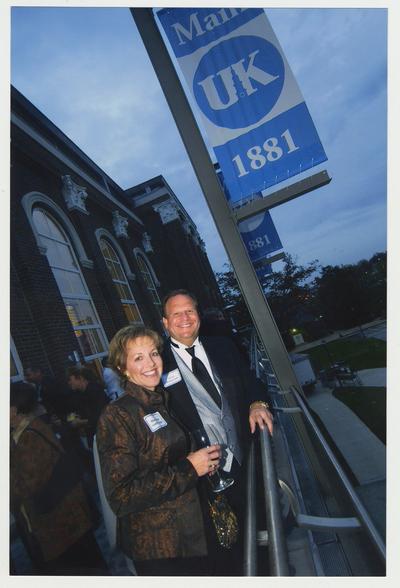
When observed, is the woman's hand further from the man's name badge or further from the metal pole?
the metal pole

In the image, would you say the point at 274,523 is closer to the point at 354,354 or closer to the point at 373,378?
the point at 373,378

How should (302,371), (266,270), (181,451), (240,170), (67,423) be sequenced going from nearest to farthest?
1. (181,451)
2. (240,170)
3. (67,423)
4. (266,270)
5. (302,371)

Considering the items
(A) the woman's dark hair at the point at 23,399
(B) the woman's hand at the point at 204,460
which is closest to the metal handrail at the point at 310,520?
(B) the woman's hand at the point at 204,460

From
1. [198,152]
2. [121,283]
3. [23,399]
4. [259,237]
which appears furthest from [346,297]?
[23,399]

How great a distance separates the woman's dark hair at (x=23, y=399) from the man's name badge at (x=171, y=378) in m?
1.25

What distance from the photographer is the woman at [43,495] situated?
8.23 feet

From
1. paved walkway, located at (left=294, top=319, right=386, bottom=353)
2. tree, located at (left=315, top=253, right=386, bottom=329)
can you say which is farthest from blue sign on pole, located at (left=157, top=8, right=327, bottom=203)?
tree, located at (left=315, top=253, right=386, bottom=329)

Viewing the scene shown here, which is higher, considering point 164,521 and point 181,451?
point 181,451

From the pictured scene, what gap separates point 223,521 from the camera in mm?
1882

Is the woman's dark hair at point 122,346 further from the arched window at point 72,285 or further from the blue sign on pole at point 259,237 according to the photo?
the arched window at point 72,285

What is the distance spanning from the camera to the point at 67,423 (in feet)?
16.4
